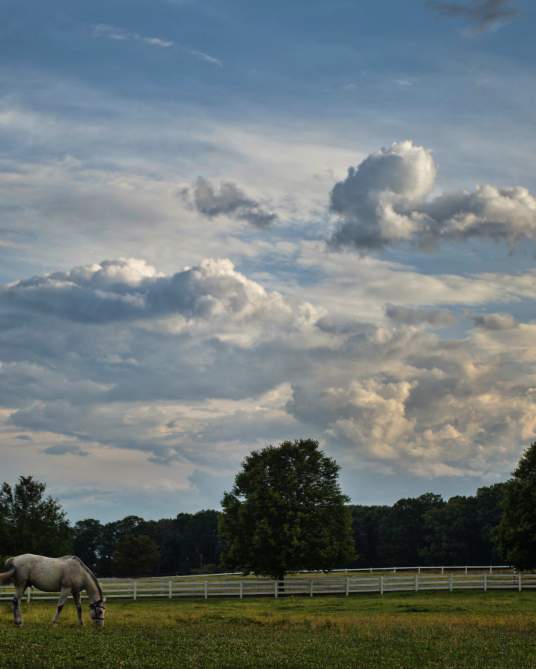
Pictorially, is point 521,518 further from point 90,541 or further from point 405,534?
point 90,541

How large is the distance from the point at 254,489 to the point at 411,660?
48.6 meters

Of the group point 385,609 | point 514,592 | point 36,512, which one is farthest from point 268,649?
point 36,512

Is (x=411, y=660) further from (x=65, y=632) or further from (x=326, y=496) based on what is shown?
(x=326, y=496)

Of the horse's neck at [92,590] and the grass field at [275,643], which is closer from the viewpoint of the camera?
the grass field at [275,643]

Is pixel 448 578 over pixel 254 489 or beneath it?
beneath

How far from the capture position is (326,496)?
69375 mm

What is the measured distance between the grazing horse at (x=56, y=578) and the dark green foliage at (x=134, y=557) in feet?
341

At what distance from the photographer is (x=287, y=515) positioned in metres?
67.6

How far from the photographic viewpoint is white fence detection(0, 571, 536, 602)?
201 ft

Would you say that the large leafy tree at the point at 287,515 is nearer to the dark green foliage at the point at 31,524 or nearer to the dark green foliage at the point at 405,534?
the dark green foliage at the point at 31,524

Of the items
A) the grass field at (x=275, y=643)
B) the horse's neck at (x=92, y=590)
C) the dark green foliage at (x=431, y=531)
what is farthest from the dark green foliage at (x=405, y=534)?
the horse's neck at (x=92, y=590)

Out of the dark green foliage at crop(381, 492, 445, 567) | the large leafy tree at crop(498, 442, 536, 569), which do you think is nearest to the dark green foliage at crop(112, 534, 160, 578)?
the dark green foliage at crop(381, 492, 445, 567)

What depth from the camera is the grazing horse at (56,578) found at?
30.4m

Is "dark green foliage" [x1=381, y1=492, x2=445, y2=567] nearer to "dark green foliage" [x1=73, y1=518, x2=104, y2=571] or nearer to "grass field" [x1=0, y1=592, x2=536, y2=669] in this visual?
"dark green foliage" [x1=73, y1=518, x2=104, y2=571]
